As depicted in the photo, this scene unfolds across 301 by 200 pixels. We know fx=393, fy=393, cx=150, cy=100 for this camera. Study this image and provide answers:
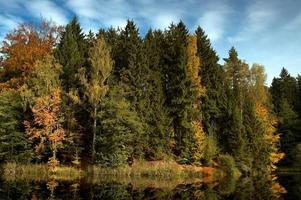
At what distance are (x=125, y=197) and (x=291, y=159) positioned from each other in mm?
56720

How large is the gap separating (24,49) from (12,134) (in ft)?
49.1

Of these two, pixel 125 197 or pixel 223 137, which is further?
pixel 223 137

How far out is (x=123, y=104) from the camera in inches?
1740

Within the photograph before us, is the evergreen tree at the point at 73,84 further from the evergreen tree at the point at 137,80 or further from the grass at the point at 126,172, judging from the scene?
the evergreen tree at the point at 137,80

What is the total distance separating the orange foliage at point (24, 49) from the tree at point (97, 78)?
27.9 ft

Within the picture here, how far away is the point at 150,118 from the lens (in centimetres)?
4938

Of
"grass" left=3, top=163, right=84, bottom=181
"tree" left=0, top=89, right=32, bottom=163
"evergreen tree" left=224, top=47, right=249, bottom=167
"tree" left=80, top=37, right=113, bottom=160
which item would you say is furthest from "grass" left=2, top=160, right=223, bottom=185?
"evergreen tree" left=224, top=47, right=249, bottom=167

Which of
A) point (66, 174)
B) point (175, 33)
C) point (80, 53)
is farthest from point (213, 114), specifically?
point (66, 174)

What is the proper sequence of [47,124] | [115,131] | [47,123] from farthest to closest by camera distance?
[115,131] → [47,124] → [47,123]

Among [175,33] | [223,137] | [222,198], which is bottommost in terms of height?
[222,198]

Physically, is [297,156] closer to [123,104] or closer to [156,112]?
[156,112]

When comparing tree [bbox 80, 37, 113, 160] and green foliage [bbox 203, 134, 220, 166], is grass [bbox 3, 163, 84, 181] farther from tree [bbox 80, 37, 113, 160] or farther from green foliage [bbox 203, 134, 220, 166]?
green foliage [bbox 203, 134, 220, 166]

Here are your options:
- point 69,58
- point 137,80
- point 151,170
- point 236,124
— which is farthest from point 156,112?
point 69,58

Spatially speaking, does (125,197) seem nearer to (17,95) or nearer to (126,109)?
(126,109)
